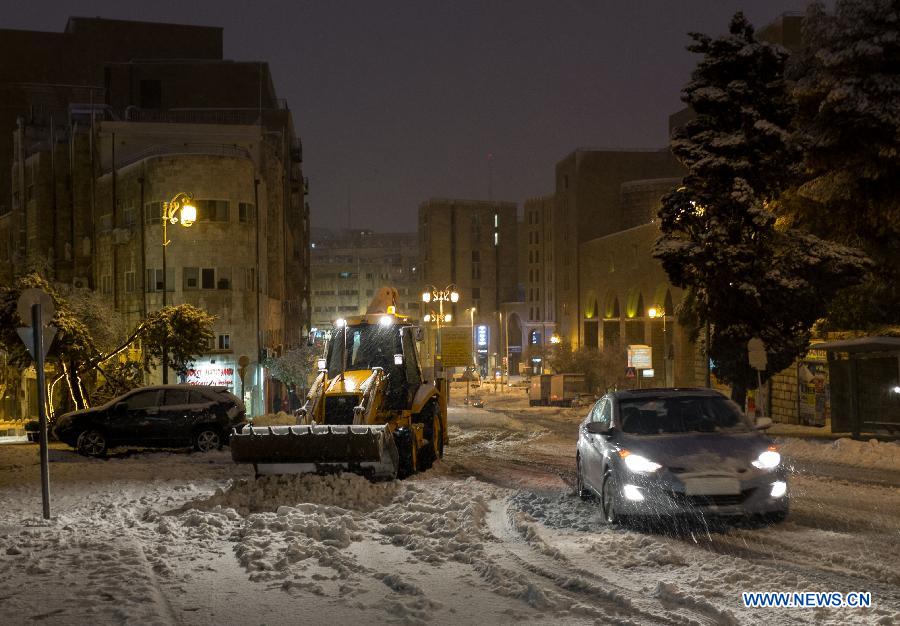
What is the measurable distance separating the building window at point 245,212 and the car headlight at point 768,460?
128 feet

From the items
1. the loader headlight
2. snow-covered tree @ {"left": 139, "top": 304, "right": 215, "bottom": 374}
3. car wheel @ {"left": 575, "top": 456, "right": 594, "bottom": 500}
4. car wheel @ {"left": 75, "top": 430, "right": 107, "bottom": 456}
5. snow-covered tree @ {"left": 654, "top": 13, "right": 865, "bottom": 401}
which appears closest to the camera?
the loader headlight

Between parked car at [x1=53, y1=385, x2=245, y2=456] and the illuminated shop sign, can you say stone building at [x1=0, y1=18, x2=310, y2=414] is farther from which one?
parked car at [x1=53, y1=385, x2=245, y2=456]

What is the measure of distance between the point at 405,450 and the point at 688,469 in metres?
7.18

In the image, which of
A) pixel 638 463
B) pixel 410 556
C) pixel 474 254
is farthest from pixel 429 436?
pixel 474 254

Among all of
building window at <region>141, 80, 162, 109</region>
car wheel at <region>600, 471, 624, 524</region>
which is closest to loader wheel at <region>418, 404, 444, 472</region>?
car wheel at <region>600, 471, 624, 524</region>

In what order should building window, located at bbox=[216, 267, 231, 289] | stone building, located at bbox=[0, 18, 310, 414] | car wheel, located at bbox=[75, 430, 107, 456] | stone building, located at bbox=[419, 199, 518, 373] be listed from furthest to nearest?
stone building, located at bbox=[419, 199, 518, 373] < building window, located at bbox=[216, 267, 231, 289] < stone building, located at bbox=[0, 18, 310, 414] < car wheel, located at bbox=[75, 430, 107, 456]

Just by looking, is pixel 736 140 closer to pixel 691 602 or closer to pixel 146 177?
pixel 691 602

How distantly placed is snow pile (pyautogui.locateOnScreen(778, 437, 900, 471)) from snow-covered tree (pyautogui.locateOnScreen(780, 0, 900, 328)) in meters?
10.3

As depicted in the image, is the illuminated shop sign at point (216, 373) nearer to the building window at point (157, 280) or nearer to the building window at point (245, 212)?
the building window at point (157, 280)

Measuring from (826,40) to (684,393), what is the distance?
20336 millimetres

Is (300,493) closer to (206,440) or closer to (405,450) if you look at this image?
(405,450)

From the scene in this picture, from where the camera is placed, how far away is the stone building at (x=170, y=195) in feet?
151

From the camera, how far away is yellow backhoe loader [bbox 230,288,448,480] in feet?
47.6

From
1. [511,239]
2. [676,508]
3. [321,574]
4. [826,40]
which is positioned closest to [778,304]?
[826,40]
